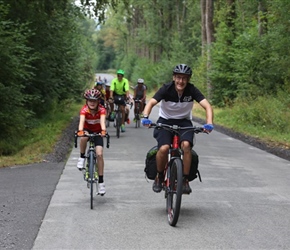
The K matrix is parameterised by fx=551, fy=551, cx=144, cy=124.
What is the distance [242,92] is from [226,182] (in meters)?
18.1

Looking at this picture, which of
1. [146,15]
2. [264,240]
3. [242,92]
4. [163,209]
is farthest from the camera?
[146,15]

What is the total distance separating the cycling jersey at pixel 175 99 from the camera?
24.3ft

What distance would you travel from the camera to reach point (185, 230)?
665cm

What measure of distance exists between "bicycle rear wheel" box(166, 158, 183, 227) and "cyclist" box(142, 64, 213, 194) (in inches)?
8.7

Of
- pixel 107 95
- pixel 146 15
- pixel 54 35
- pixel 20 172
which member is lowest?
pixel 20 172

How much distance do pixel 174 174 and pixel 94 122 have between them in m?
2.04

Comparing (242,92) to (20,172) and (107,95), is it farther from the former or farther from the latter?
(20,172)

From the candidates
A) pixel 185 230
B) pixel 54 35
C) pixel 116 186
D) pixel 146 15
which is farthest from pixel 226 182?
pixel 146 15

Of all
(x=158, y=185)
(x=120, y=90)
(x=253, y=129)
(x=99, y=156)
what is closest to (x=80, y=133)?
(x=99, y=156)

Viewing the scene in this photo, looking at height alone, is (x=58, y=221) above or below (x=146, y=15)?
below

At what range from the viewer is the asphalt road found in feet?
20.2

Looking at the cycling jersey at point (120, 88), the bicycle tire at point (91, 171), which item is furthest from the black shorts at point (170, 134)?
the cycling jersey at point (120, 88)

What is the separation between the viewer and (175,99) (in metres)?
7.43

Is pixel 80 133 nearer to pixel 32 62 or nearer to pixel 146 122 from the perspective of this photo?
pixel 146 122
